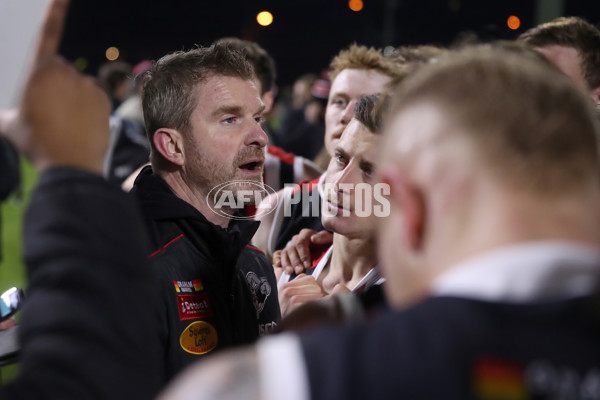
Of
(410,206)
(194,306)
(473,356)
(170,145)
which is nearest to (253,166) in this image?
(170,145)

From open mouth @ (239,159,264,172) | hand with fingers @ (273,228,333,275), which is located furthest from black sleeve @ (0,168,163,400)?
hand with fingers @ (273,228,333,275)

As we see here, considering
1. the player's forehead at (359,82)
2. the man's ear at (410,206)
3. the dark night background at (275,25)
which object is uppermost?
the dark night background at (275,25)

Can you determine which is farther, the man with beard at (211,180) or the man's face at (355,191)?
the man's face at (355,191)

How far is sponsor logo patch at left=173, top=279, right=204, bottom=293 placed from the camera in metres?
1.87

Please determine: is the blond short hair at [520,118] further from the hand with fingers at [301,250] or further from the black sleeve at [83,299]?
the hand with fingers at [301,250]

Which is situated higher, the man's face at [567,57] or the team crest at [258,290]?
the man's face at [567,57]

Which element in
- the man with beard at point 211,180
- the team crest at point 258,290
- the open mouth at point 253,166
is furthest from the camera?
the open mouth at point 253,166

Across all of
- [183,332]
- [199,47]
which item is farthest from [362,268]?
[199,47]

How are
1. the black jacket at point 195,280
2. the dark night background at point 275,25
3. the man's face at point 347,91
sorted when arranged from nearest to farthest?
the black jacket at point 195,280, the man's face at point 347,91, the dark night background at point 275,25

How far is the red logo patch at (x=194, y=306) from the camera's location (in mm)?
1843

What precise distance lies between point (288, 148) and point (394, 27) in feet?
49.0

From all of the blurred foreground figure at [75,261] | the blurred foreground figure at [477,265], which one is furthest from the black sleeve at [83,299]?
the blurred foreground figure at [477,265]

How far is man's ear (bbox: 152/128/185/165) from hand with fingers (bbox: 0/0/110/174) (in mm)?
1251

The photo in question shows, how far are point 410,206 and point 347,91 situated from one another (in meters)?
2.84
